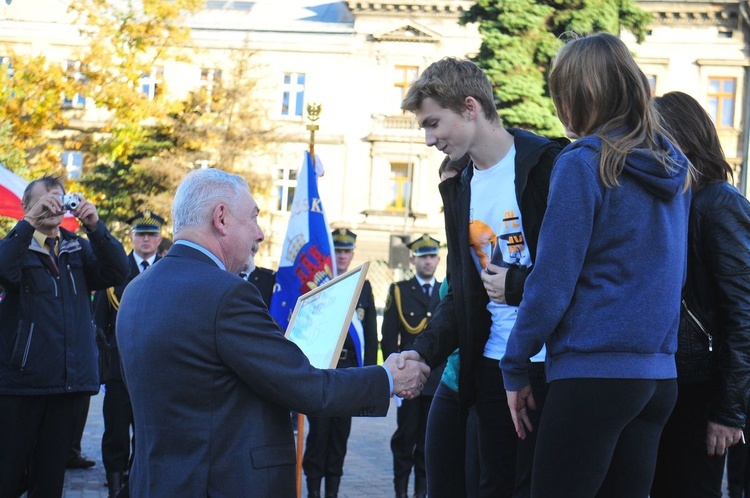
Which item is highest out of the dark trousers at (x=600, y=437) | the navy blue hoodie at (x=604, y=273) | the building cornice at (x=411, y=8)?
the building cornice at (x=411, y=8)

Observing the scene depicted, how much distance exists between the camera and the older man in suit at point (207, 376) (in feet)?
10.3

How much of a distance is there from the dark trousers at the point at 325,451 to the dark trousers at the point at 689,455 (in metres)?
5.02

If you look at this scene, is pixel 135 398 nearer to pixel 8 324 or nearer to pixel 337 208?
pixel 8 324

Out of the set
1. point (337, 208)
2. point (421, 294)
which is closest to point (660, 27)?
point (337, 208)

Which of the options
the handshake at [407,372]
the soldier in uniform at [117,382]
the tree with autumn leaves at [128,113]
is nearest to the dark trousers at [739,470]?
the handshake at [407,372]

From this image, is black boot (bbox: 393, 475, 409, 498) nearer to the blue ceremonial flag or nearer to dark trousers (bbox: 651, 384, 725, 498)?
the blue ceremonial flag

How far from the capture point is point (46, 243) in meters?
5.96

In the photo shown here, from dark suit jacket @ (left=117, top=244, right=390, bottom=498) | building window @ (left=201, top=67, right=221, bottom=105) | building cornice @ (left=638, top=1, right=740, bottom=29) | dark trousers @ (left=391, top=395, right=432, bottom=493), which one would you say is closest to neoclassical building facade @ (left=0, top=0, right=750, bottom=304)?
building cornice @ (left=638, top=1, right=740, bottom=29)

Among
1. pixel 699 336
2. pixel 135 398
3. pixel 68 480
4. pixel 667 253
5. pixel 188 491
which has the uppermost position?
pixel 667 253

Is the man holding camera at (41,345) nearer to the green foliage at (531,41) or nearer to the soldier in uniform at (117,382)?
the soldier in uniform at (117,382)

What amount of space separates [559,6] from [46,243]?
22.9 meters

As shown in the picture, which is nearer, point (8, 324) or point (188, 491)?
point (188, 491)

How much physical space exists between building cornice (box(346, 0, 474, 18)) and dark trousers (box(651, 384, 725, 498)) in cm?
3993

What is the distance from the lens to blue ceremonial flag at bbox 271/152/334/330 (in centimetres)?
891
